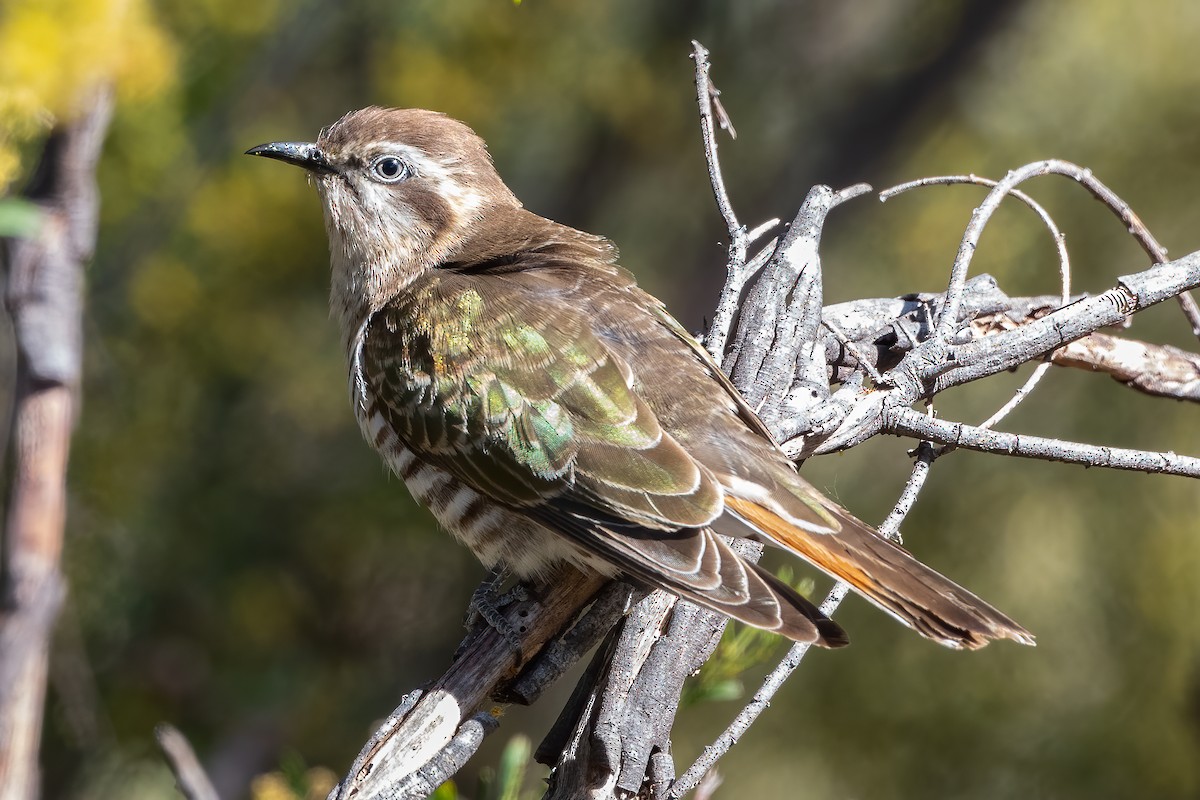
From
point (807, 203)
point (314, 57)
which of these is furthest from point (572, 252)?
point (314, 57)

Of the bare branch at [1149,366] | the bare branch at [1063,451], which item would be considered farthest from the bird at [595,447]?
the bare branch at [1149,366]

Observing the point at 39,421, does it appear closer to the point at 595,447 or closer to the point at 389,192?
the point at 595,447

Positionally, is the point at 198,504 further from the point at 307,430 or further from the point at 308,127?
the point at 308,127

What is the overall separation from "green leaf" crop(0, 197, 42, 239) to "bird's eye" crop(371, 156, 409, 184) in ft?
5.84

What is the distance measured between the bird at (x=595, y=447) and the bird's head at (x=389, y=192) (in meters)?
0.18

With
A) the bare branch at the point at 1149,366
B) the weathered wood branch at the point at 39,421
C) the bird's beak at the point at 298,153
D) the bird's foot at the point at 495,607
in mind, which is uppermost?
the bare branch at the point at 1149,366

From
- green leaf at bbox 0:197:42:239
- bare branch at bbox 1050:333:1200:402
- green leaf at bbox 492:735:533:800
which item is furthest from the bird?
green leaf at bbox 0:197:42:239

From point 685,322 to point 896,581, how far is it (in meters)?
3.27

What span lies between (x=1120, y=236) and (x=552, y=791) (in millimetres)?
3887

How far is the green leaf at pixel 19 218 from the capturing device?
6.48ft

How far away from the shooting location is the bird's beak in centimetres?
380

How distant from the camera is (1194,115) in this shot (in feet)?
17.9

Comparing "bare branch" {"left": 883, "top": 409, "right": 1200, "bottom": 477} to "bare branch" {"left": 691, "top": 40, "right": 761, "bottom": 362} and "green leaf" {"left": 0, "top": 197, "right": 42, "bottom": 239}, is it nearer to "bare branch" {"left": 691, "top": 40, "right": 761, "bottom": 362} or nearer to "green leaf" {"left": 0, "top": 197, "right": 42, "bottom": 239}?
"bare branch" {"left": 691, "top": 40, "right": 761, "bottom": 362}

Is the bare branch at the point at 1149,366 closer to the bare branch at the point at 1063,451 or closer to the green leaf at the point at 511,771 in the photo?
the bare branch at the point at 1063,451
